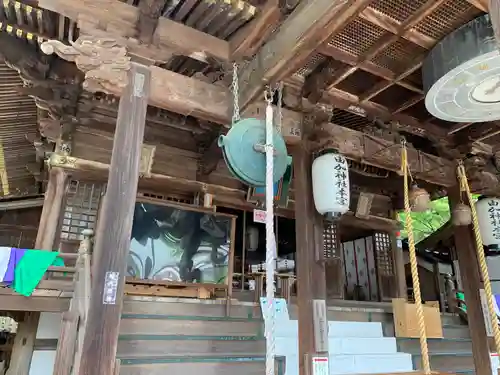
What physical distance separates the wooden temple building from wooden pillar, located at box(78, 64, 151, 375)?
1 centimetres

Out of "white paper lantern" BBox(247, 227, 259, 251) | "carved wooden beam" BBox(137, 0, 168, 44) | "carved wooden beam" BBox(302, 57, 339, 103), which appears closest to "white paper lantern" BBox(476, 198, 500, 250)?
"carved wooden beam" BBox(302, 57, 339, 103)

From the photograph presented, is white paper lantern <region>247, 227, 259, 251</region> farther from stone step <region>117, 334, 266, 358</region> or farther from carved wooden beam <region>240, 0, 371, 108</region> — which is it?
carved wooden beam <region>240, 0, 371, 108</region>

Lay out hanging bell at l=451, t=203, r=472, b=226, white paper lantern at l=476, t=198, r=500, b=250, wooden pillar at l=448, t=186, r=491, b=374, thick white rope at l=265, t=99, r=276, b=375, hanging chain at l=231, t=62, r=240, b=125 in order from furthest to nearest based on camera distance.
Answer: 1. hanging bell at l=451, t=203, r=472, b=226
2. white paper lantern at l=476, t=198, r=500, b=250
3. wooden pillar at l=448, t=186, r=491, b=374
4. hanging chain at l=231, t=62, r=240, b=125
5. thick white rope at l=265, t=99, r=276, b=375

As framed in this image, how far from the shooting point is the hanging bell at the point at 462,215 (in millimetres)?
5301

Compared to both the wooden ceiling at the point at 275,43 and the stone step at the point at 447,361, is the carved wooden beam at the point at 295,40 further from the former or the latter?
the stone step at the point at 447,361

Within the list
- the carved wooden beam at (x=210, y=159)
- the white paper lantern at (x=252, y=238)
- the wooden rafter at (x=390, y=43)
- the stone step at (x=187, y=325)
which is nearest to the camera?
the wooden rafter at (x=390, y=43)

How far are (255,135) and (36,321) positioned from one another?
4.22 meters

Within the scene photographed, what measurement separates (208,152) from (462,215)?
14.7 ft

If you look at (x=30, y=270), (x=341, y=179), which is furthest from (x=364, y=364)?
(x=30, y=270)

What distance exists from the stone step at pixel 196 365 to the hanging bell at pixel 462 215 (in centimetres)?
326

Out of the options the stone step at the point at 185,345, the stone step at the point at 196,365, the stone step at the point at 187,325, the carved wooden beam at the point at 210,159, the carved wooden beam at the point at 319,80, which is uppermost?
the carved wooden beam at the point at 210,159

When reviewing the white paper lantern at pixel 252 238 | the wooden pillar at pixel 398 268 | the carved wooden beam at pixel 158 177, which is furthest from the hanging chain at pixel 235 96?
the wooden pillar at pixel 398 268

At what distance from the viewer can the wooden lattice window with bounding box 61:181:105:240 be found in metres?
6.43

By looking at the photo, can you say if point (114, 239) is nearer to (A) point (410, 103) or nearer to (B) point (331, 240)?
(A) point (410, 103)
